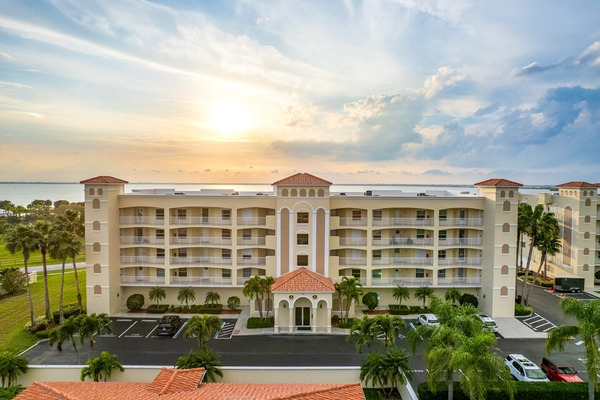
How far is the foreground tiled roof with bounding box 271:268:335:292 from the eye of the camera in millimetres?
35719

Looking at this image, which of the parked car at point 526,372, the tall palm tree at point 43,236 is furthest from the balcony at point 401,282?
the tall palm tree at point 43,236

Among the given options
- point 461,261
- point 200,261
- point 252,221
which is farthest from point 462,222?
point 200,261

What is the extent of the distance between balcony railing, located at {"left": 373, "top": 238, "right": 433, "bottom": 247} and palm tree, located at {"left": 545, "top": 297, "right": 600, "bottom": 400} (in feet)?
68.8

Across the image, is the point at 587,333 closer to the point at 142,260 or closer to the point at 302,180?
the point at 302,180

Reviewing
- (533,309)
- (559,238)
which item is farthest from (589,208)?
(533,309)

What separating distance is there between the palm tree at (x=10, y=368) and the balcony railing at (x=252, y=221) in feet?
76.2

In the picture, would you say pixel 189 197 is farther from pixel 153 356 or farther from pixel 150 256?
pixel 153 356

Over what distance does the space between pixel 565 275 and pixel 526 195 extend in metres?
14.3

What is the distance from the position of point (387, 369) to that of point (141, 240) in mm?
31607

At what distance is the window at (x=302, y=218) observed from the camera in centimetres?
4091

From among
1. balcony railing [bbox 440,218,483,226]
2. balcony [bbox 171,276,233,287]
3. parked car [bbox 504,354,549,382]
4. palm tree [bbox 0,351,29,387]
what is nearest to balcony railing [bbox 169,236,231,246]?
balcony [bbox 171,276,233,287]

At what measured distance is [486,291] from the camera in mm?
41656

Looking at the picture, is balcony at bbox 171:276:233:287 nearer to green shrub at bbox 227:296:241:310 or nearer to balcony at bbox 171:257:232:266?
balcony at bbox 171:257:232:266

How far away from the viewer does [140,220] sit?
4291 cm
